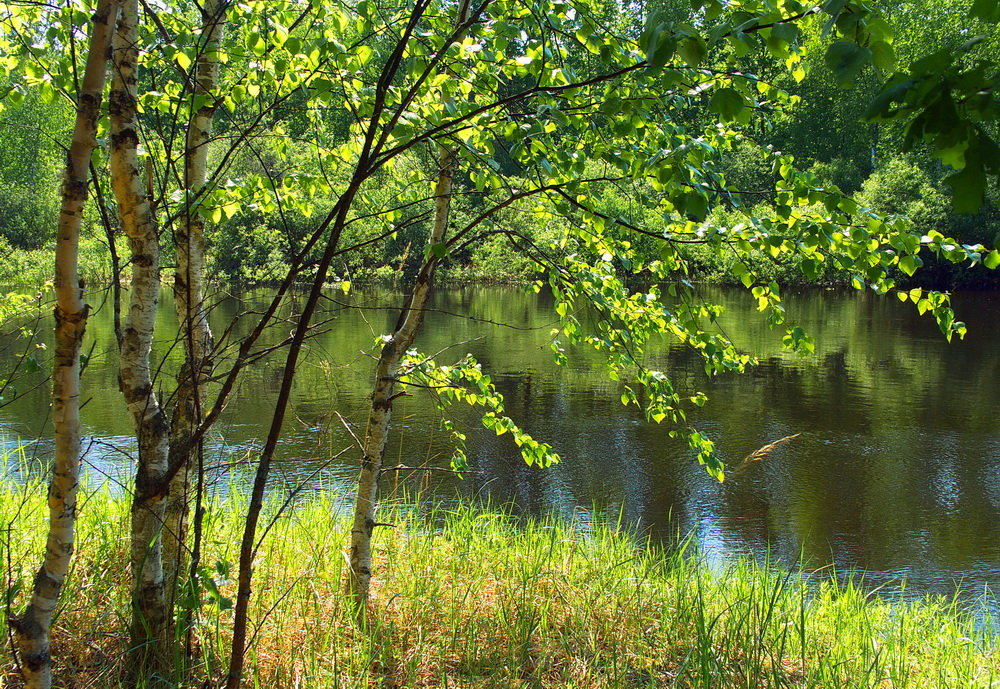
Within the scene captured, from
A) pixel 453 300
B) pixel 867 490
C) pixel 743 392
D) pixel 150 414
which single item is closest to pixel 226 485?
pixel 150 414

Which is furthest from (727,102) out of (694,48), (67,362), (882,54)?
(67,362)

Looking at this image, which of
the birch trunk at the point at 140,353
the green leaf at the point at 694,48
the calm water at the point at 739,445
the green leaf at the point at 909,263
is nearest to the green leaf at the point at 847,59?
the green leaf at the point at 694,48

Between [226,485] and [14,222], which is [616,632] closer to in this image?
[226,485]

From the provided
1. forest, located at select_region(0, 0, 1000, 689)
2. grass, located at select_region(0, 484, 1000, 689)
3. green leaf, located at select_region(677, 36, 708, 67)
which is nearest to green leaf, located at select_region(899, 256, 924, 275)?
forest, located at select_region(0, 0, 1000, 689)

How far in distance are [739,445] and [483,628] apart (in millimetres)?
7760

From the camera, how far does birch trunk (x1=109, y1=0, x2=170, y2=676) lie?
2.13 m

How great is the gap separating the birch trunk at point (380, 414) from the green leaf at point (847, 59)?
7.04ft

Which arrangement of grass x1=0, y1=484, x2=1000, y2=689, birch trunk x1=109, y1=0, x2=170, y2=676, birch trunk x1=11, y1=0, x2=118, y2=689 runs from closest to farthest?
birch trunk x1=11, y1=0, x2=118, y2=689
birch trunk x1=109, y1=0, x2=170, y2=676
grass x1=0, y1=484, x2=1000, y2=689

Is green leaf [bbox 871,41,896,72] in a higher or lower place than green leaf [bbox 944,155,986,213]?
higher

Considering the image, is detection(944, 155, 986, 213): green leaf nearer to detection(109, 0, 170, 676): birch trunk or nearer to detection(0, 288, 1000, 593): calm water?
detection(109, 0, 170, 676): birch trunk

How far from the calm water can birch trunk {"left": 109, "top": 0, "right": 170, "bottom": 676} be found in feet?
4.02

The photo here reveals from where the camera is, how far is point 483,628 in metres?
3.36

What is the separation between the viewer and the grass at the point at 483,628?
281 cm

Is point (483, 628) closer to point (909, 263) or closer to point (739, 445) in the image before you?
point (909, 263)
